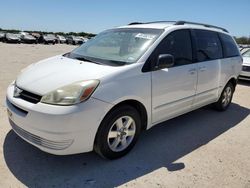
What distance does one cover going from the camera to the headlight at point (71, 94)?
2.83 metres

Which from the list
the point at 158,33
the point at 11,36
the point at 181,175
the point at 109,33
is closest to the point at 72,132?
the point at 181,175

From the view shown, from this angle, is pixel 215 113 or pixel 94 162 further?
pixel 215 113

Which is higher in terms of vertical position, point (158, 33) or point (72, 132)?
point (158, 33)

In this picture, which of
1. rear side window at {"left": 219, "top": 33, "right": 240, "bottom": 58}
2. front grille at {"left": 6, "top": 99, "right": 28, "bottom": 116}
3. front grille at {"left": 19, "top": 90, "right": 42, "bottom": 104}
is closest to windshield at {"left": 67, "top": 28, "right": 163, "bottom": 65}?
front grille at {"left": 19, "top": 90, "right": 42, "bottom": 104}

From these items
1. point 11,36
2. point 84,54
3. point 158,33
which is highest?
point 158,33

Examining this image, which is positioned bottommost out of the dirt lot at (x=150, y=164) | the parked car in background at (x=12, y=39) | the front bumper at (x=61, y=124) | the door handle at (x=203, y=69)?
the parked car in background at (x=12, y=39)

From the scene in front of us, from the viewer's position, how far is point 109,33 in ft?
14.8

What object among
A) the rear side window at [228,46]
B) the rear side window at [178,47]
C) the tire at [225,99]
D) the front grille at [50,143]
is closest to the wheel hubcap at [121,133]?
the front grille at [50,143]

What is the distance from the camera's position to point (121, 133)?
3.42 metres

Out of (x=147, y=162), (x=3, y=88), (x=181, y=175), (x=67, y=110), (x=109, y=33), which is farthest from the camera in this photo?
(x=3, y=88)

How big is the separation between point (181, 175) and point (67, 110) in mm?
1603

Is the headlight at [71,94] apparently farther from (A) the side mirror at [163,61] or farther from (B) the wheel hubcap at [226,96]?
(B) the wheel hubcap at [226,96]

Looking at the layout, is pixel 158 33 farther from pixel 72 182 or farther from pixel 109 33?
pixel 72 182

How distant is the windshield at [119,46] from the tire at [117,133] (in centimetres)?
69
